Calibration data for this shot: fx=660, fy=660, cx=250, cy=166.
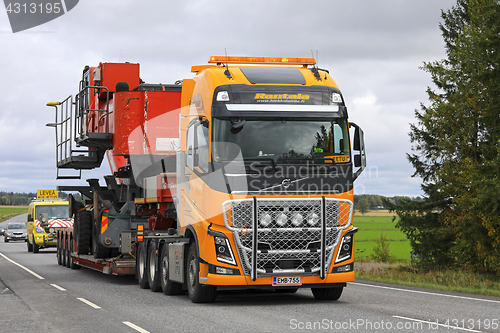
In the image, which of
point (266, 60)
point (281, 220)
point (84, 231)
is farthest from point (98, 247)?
point (281, 220)

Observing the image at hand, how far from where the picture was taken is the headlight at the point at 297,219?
11.5 m

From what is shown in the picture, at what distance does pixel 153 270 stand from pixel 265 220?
4237 mm

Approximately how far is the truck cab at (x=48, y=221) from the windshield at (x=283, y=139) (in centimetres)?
2134

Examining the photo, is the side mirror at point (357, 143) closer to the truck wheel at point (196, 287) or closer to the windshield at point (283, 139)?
the windshield at point (283, 139)

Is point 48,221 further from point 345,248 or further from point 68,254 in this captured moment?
point 345,248

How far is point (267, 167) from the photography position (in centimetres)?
1142

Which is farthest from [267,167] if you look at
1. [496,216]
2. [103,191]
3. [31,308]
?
[496,216]

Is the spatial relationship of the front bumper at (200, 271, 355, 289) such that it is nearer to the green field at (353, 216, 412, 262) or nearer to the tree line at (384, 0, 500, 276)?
the tree line at (384, 0, 500, 276)

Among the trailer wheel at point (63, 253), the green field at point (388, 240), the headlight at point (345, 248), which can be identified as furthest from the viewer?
the green field at point (388, 240)

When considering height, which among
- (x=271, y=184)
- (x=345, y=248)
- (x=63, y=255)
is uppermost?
(x=271, y=184)

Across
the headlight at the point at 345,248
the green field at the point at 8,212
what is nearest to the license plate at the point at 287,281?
the headlight at the point at 345,248

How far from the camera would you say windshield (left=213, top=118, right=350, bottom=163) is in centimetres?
1145

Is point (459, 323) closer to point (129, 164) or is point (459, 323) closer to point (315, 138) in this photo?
point (315, 138)

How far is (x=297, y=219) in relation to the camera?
37.8 ft
